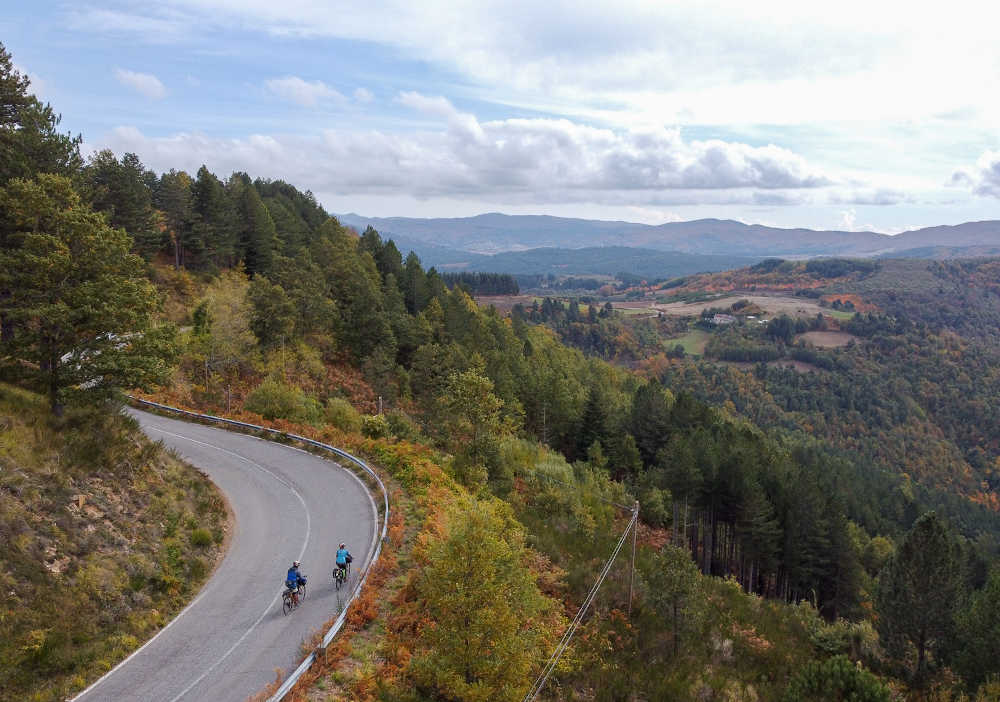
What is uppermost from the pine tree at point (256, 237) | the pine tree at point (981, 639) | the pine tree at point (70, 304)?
the pine tree at point (256, 237)

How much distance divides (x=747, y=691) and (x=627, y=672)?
5910mm

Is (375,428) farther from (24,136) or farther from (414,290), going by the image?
(414,290)

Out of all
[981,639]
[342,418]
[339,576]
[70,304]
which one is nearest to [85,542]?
[339,576]

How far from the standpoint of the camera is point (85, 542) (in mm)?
17359

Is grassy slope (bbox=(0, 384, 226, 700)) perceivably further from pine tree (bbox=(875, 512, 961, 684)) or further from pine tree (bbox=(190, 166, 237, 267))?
pine tree (bbox=(190, 166, 237, 267))

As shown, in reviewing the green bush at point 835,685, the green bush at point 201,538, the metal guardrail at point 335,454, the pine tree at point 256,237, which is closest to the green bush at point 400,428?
the metal guardrail at point 335,454

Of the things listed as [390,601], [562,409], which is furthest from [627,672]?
[562,409]

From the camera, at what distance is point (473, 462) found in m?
31.1

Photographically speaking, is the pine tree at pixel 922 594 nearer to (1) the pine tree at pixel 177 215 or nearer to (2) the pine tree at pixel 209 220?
(2) the pine tree at pixel 209 220

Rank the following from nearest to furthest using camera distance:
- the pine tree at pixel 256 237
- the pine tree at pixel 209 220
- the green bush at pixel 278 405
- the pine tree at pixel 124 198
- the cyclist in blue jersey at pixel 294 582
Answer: the cyclist in blue jersey at pixel 294 582 → the green bush at pixel 278 405 → the pine tree at pixel 124 198 → the pine tree at pixel 209 220 → the pine tree at pixel 256 237

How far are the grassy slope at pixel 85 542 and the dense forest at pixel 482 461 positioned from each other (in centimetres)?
236

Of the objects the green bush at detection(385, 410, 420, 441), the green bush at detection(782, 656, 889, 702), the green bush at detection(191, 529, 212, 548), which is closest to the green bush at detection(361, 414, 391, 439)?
the green bush at detection(385, 410, 420, 441)

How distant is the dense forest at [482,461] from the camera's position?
19.3m

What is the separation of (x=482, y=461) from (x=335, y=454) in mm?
8290
